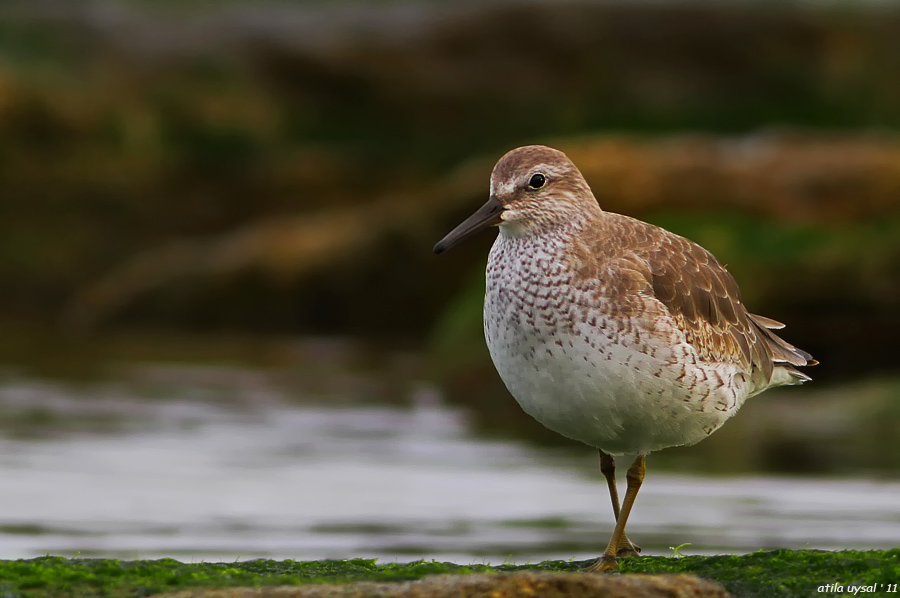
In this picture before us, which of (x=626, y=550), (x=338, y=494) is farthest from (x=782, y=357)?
(x=338, y=494)

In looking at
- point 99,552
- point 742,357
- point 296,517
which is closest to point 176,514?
point 296,517

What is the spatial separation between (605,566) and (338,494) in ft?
18.7

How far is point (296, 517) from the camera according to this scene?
11258 millimetres

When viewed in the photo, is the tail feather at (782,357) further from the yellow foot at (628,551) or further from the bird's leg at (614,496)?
the yellow foot at (628,551)

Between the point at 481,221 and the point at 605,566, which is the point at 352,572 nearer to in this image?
the point at 605,566

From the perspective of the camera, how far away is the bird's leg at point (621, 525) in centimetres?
662

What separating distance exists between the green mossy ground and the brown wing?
1230 mm

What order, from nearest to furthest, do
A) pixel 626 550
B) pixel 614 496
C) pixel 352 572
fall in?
1. pixel 352 572
2. pixel 626 550
3. pixel 614 496

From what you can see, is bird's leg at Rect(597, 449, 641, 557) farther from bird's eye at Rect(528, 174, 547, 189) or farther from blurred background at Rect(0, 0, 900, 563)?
blurred background at Rect(0, 0, 900, 563)

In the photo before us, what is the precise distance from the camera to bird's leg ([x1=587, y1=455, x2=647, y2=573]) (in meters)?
6.62

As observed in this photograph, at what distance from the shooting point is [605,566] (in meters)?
6.62

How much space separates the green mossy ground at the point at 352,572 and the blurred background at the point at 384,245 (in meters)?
4.14

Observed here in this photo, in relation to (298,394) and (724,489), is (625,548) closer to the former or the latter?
(724,489)

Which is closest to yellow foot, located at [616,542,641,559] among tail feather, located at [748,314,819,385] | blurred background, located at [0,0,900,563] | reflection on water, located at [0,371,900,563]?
tail feather, located at [748,314,819,385]
